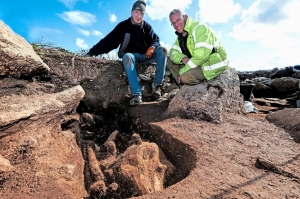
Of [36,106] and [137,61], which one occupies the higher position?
[137,61]

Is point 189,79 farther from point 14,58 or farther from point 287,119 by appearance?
point 14,58

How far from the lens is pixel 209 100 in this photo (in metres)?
4.33

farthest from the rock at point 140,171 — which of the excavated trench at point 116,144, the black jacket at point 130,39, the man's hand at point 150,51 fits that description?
the black jacket at point 130,39

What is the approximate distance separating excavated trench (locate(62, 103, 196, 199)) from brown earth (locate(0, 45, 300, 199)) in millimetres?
15

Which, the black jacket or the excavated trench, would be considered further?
the black jacket

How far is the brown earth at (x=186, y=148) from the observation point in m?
2.17

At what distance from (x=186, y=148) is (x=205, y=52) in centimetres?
193

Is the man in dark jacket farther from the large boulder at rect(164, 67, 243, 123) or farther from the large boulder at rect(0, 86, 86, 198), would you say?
the large boulder at rect(0, 86, 86, 198)

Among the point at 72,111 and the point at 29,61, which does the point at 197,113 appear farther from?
the point at 29,61

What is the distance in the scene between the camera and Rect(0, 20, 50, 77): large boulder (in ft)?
10.4

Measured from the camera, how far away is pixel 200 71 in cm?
445

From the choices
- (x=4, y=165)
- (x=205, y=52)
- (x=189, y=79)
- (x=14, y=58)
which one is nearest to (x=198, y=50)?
(x=205, y=52)

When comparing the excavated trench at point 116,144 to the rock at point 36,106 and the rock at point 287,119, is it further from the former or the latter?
the rock at point 287,119

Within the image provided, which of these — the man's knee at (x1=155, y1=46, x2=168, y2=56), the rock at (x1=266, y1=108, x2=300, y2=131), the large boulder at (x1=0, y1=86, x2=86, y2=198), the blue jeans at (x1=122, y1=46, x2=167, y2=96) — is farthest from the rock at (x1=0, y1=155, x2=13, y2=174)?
the rock at (x1=266, y1=108, x2=300, y2=131)
